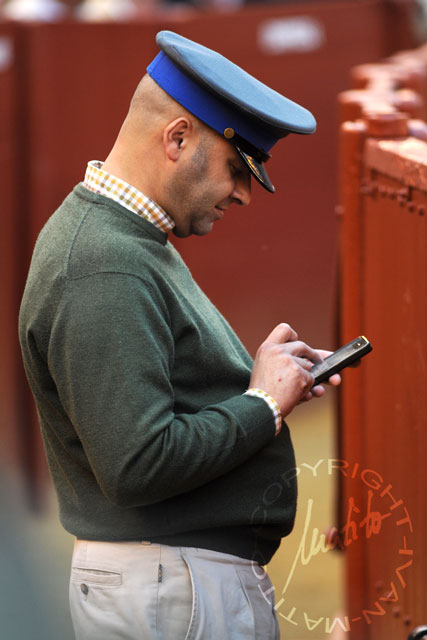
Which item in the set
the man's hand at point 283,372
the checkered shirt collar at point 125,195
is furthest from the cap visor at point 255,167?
the man's hand at point 283,372

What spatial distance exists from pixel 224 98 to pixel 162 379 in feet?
1.56

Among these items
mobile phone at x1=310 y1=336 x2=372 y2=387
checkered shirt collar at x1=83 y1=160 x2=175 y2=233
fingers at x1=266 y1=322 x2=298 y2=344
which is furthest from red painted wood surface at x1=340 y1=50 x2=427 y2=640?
checkered shirt collar at x1=83 y1=160 x2=175 y2=233

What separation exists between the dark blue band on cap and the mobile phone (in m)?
0.43

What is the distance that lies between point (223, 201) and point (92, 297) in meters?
0.34

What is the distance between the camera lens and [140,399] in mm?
1950

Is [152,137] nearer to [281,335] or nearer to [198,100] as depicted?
[198,100]

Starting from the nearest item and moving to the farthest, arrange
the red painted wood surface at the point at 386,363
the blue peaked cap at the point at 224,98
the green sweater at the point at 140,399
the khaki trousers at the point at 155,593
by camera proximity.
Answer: the green sweater at the point at 140,399 < the blue peaked cap at the point at 224,98 < the khaki trousers at the point at 155,593 < the red painted wood surface at the point at 386,363

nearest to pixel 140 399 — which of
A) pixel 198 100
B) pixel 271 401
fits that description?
pixel 271 401

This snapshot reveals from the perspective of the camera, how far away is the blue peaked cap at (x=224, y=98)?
2061 millimetres

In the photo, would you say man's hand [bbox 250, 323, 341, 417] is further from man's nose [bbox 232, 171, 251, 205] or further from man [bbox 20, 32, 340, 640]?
man's nose [bbox 232, 171, 251, 205]

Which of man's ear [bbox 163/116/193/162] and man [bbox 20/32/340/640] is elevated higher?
man's ear [bbox 163/116/193/162]

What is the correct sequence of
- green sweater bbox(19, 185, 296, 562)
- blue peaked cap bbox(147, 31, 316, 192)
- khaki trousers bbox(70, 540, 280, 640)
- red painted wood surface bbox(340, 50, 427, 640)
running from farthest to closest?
red painted wood surface bbox(340, 50, 427, 640), khaki trousers bbox(70, 540, 280, 640), blue peaked cap bbox(147, 31, 316, 192), green sweater bbox(19, 185, 296, 562)

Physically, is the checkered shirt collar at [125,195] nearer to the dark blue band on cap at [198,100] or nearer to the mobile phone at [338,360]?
the dark blue band on cap at [198,100]

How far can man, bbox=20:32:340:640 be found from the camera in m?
1.96
